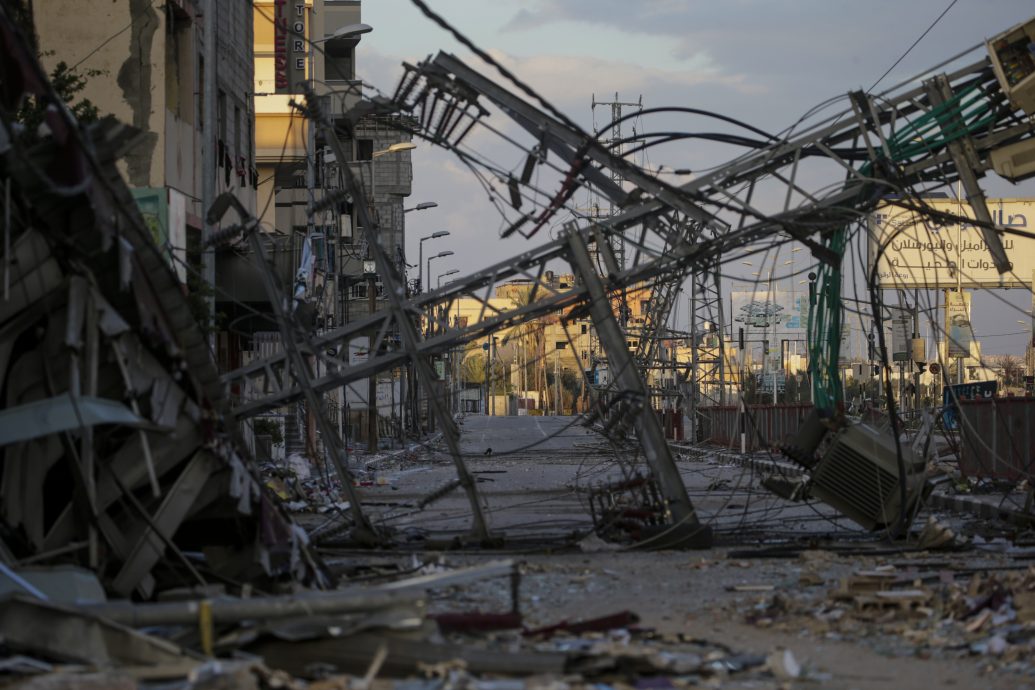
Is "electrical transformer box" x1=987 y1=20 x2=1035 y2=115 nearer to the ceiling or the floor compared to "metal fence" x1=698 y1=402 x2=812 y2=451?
nearer to the ceiling

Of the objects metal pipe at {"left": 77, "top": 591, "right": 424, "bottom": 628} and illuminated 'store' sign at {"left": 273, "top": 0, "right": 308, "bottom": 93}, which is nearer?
metal pipe at {"left": 77, "top": 591, "right": 424, "bottom": 628}

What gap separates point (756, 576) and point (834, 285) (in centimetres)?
460

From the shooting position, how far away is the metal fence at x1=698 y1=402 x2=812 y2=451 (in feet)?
155

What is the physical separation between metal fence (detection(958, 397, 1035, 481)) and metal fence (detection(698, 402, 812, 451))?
9593mm

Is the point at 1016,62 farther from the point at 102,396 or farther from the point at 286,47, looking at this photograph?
the point at 286,47

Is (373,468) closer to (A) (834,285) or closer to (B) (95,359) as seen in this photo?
(A) (834,285)

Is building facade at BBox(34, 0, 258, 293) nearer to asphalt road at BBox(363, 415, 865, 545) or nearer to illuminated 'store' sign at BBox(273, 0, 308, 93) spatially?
asphalt road at BBox(363, 415, 865, 545)

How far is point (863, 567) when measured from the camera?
15.6 m

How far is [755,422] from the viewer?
40688mm

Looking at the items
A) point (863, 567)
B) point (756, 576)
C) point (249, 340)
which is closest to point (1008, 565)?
point (863, 567)

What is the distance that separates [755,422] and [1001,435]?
1104 centimetres

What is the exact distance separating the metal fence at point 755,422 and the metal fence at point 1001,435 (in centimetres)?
Result: 959

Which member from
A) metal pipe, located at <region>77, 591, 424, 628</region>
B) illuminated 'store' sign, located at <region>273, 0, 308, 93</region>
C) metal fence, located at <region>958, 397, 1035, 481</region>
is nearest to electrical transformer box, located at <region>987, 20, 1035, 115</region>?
metal pipe, located at <region>77, 591, 424, 628</region>

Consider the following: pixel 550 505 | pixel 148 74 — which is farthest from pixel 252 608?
pixel 148 74
